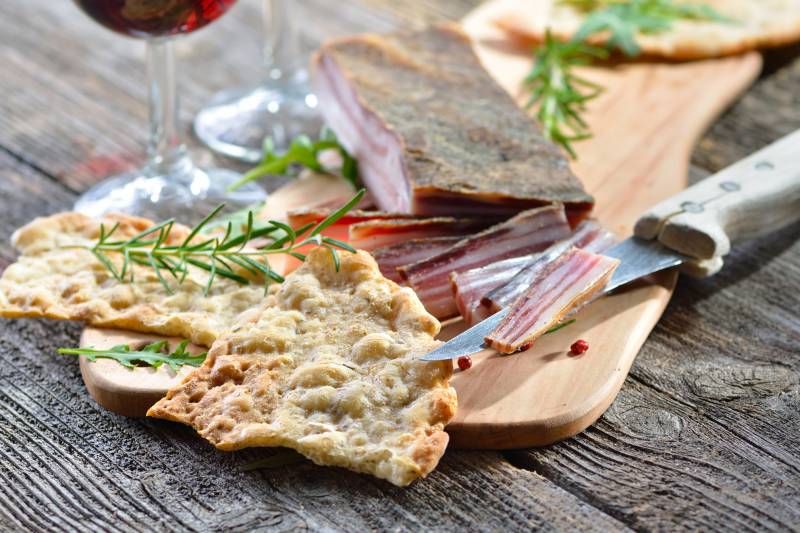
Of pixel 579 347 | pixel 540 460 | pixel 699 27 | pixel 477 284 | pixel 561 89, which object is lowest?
pixel 540 460

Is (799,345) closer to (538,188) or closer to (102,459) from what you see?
(538,188)

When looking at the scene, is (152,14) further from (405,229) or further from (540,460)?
(540,460)

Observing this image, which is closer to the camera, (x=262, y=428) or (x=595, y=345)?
(x=262, y=428)

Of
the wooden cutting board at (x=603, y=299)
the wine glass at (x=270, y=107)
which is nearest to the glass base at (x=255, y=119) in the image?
the wine glass at (x=270, y=107)

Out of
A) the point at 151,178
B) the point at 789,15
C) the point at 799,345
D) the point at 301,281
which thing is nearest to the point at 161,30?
the point at 151,178

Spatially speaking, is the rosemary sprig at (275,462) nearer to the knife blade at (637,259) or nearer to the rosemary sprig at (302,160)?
the knife blade at (637,259)

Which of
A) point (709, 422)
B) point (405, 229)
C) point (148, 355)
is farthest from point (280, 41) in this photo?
point (709, 422)
